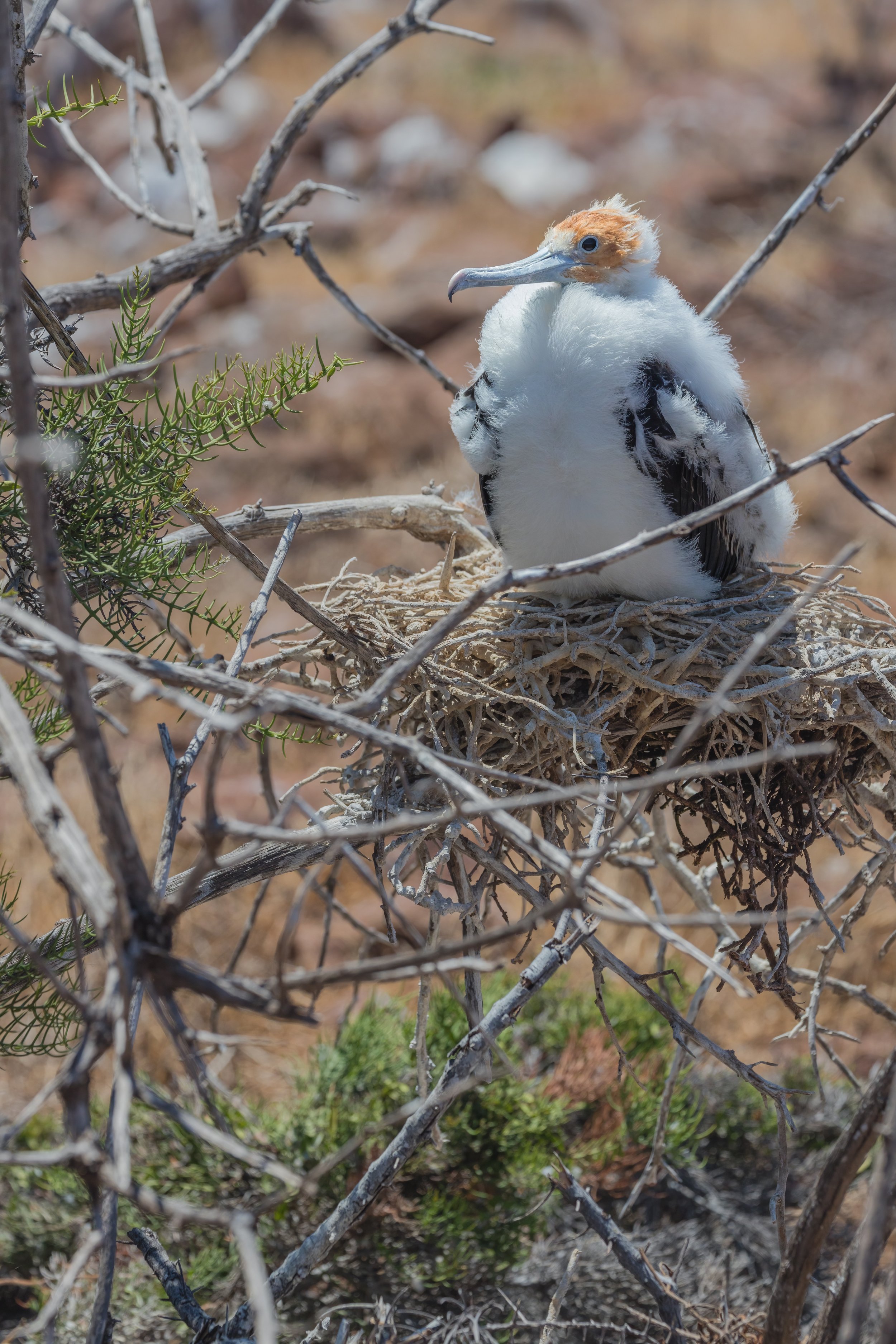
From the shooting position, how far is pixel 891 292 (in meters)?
9.01

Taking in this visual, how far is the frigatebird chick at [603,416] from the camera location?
6.54 ft

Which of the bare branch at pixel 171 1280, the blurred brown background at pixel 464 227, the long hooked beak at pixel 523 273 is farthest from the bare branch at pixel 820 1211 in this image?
the blurred brown background at pixel 464 227

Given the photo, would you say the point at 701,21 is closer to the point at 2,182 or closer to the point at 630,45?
the point at 630,45

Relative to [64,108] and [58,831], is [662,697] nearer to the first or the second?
[58,831]

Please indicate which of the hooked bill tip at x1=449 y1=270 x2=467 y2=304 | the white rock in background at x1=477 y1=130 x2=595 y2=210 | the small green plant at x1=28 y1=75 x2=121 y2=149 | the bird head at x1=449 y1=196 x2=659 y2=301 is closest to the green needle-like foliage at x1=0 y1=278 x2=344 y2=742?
the small green plant at x1=28 y1=75 x2=121 y2=149

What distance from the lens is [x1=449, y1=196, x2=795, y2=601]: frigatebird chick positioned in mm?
1992

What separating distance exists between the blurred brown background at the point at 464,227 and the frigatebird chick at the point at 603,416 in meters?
2.11

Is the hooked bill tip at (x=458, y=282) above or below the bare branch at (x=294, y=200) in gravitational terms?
below

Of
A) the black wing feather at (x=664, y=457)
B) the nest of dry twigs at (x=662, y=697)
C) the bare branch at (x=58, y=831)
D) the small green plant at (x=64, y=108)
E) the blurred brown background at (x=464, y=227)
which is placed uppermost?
the blurred brown background at (x=464, y=227)

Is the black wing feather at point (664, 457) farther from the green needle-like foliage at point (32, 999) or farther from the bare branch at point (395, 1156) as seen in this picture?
the green needle-like foliage at point (32, 999)

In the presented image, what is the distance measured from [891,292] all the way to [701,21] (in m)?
8.14

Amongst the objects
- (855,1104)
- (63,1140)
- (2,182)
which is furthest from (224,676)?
(855,1104)

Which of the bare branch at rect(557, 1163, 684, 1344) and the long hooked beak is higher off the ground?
the long hooked beak

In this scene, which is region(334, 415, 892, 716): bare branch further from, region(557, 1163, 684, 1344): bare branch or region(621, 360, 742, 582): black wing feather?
region(557, 1163, 684, 1344): bare branch
